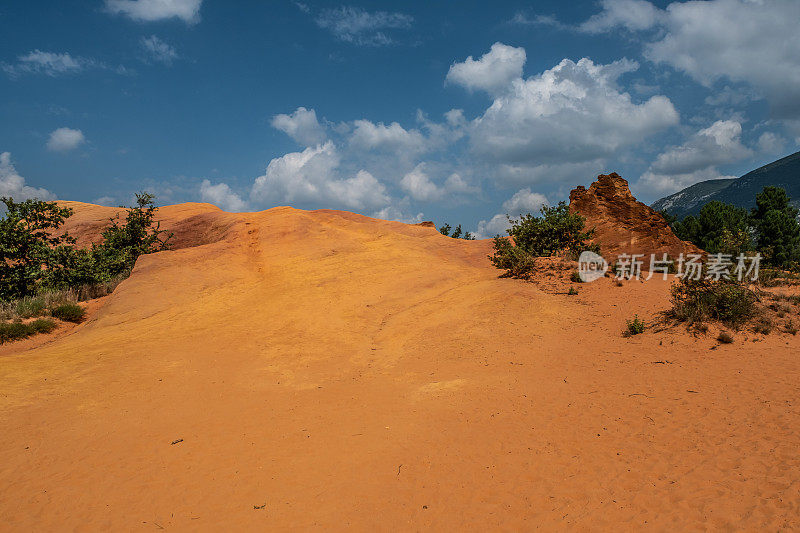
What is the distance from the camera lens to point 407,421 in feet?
22.4

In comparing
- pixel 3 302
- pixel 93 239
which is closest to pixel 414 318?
pixel 3 302

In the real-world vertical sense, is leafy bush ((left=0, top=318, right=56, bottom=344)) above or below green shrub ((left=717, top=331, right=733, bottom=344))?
below

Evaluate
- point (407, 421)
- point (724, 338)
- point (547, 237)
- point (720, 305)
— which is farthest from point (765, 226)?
point (407, 421)

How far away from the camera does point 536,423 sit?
21.2 ft

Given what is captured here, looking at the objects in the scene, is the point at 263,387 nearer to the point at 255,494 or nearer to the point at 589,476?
the point at 255,494

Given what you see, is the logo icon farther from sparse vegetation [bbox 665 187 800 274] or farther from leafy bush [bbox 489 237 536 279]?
sparse vegetation [bbox 665 187 800 274]

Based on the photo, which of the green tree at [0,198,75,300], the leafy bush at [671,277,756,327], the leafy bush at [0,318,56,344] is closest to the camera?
the leafy bush at [671,277,756,327]

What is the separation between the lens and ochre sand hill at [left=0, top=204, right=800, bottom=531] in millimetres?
4656

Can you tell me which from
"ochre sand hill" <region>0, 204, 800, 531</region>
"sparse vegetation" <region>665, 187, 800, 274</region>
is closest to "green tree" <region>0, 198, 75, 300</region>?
"ochre sand hill" <region>0, 204, 800, 531</region>

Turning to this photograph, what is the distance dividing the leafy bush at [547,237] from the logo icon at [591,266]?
540 mm

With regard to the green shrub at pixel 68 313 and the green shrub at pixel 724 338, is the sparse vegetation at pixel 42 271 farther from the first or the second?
the green shrub at pixel 724 338

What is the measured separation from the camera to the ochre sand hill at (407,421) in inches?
183

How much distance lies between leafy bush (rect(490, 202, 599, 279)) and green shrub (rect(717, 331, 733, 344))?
7762 millimetres

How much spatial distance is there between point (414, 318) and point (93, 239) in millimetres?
28437
